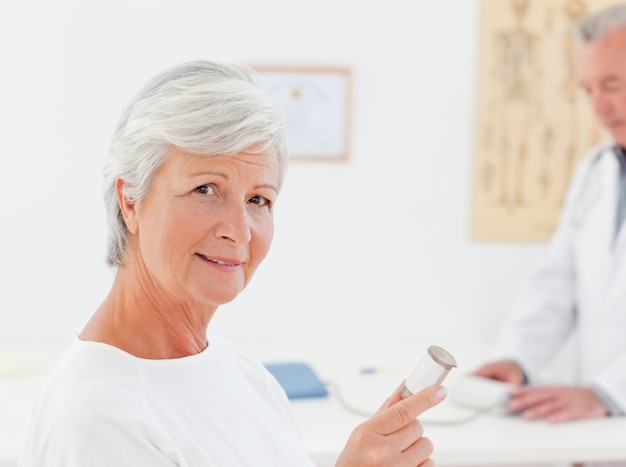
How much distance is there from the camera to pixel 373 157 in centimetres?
231

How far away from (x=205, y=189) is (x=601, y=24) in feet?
4.48

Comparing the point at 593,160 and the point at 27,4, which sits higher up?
the point at 27,4

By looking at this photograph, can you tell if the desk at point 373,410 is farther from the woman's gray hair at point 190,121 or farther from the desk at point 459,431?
the woman's gray hair at point 190,121

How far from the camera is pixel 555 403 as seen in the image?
1.74 m

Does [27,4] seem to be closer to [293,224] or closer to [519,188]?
[293,224]

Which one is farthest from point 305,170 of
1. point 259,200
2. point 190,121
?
point 190,121

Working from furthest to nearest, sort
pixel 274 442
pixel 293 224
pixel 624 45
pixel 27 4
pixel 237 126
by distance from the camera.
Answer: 1. pixel 293 224
2. pixel 27 4
3. pixel 624 45
4. pixel 274 442
5. pixel 237 126

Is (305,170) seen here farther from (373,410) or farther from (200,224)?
(200,224)

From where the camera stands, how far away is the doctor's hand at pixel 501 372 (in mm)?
1943

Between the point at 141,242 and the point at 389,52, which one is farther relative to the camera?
the point at 389,52

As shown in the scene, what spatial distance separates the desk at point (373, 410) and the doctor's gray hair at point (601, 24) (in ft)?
2.86

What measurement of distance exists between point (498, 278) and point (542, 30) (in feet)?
2.40

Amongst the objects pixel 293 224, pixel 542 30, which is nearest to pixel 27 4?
pixel 293 224

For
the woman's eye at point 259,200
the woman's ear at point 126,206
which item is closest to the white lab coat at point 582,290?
the woman's eye at point 259,200
